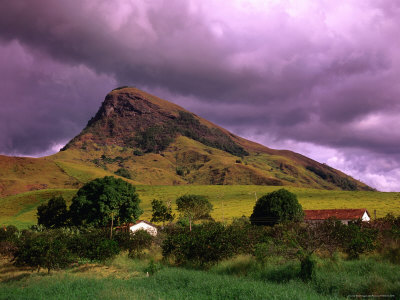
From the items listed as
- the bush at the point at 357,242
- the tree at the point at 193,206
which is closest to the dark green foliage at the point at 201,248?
the bush at the point at 357,242

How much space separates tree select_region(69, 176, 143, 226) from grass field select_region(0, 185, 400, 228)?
17.6 metres

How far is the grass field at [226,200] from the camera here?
59.3m

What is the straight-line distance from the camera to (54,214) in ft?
151

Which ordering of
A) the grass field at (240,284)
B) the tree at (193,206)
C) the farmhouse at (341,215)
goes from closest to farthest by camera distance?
the grass field at (240,284), the farmhouse at (341,215), the tree at (193,206)

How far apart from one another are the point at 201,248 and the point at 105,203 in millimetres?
23729

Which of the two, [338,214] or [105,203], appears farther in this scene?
[338,214]

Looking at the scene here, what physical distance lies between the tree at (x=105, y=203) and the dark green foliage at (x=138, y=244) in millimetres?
16015

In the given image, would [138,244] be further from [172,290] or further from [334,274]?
[334,274]

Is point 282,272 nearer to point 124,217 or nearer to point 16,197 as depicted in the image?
point 124,217

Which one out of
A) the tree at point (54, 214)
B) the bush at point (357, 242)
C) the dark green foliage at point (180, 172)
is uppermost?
the dark green foliage at point (180, 172)

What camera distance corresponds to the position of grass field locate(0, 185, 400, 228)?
59.3m

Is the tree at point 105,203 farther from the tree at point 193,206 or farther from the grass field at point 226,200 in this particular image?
the grass field at point 226,200

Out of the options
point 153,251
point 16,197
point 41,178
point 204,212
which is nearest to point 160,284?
point 153,251

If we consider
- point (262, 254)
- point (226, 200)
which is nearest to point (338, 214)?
point (262, 254)
